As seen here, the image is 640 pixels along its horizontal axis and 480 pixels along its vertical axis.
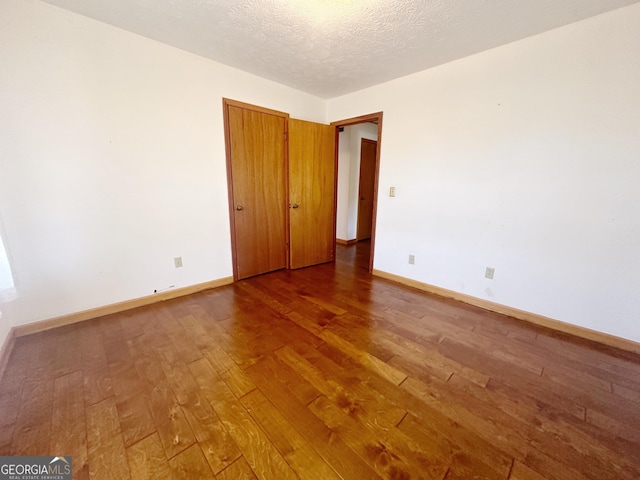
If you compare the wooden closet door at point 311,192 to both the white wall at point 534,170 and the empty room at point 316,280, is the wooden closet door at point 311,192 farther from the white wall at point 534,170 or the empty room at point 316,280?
the white wall at point 534,170

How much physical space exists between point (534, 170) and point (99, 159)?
12.1ft

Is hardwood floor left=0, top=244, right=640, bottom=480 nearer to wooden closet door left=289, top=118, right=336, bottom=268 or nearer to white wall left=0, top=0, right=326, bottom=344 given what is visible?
white wall left=0, top=0, right=326, bottom=344

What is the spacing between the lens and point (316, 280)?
3.11 m

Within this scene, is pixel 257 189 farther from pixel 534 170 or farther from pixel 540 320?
pixel 540 320

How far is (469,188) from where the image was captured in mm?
2488

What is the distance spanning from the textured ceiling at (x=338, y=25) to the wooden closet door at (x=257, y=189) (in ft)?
2.10

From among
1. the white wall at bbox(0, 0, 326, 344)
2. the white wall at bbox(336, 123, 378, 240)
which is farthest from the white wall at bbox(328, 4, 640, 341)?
the white wall at bbox(0, 0, 326, 344)

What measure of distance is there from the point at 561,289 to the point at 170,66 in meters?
4.02

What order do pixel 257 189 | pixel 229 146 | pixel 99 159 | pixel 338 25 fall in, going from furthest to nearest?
1. pixel 257 189
2. pixel 229 146
3. pixel 99 159
4. pixel 338 25

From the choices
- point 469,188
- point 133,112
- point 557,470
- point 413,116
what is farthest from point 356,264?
point 133,112

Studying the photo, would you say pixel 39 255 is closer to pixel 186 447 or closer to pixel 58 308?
pixel 58 308

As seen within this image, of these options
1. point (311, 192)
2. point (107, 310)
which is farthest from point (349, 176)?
point (107, 310)

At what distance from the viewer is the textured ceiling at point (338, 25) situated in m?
1.70

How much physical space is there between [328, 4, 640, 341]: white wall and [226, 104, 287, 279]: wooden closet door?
147 cm
